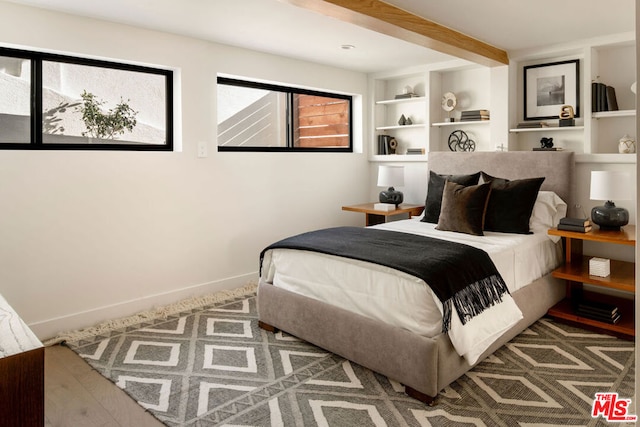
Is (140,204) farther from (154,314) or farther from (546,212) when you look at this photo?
(546,212)

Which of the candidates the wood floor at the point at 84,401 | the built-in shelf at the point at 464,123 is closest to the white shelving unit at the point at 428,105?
the built-in shelf at the point at 464,123

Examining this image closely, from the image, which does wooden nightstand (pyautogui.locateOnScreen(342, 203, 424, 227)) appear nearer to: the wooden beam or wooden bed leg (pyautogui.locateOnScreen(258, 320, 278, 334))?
the wooden beam

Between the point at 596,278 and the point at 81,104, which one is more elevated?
the point at 81,104

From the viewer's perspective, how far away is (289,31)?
3.60 m

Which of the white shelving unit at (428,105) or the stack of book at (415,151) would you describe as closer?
the white shelving unit at (428,105)

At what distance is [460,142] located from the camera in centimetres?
485

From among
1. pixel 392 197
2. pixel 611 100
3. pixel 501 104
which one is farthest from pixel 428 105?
pixel 611 100

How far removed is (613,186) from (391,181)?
202 centimetres

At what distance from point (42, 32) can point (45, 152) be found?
2.55ft

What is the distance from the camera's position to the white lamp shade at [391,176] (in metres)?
4.66

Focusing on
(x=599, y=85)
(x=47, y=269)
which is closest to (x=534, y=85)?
(x=599, y=85)

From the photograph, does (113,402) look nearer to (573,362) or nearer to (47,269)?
(47,269)

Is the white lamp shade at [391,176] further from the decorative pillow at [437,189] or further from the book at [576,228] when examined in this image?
the book at [576,228]

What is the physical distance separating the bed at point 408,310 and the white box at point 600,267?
0.96 ft
